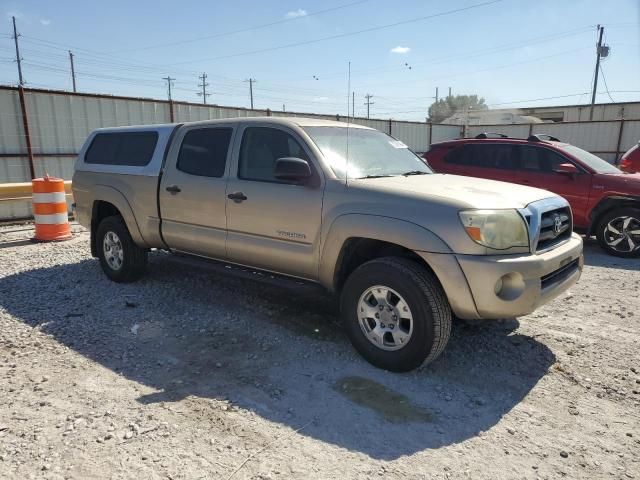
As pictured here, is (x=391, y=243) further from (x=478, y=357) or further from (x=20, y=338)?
(x=20, y=338)

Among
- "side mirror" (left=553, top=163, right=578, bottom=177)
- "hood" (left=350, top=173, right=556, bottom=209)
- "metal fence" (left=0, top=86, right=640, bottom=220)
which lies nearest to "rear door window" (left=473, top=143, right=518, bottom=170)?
"side mirror" (left=553, top=163, right=578, bottom=177)

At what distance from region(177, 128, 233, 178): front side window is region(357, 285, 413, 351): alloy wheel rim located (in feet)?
6.64

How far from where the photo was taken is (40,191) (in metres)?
7.97

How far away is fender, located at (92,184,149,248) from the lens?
5648 mm

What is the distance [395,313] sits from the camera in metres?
3.65

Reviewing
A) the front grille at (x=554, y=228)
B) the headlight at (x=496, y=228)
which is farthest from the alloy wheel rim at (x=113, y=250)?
the front grille at (x=554, y=228)

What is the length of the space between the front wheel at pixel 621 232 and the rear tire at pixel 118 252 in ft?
22.3

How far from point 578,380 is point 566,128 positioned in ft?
76.0

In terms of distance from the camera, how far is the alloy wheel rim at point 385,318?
360 cm

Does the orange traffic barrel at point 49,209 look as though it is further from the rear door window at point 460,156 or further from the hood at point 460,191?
the rear door window at point 460,156

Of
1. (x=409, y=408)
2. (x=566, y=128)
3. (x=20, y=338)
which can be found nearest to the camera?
(x=409, y=408)

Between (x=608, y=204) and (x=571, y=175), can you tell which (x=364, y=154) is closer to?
(x=571, y=175)

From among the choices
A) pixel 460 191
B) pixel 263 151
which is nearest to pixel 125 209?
pixel 263 151

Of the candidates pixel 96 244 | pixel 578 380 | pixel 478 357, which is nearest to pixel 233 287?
pixel 96 244
